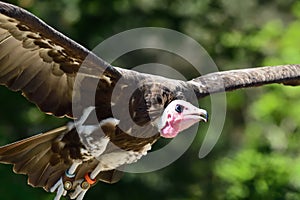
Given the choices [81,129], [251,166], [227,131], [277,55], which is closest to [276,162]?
[251,166]

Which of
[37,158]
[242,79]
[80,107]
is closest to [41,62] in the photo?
[80,107]

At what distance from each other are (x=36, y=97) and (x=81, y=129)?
0.41 m

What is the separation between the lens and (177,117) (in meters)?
7.74

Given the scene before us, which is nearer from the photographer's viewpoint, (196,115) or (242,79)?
(196,115)

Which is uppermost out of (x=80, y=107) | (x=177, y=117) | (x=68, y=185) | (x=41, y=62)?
(x=41, y=62)

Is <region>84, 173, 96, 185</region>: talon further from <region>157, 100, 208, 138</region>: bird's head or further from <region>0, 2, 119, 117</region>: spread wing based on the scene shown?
<region>157, 100, 208, 138</region>: bird's head

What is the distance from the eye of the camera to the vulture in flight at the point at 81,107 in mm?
7664

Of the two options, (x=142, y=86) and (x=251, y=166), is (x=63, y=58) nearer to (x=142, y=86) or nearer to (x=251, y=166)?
(x=142, y=86)

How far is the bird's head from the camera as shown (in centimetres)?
773

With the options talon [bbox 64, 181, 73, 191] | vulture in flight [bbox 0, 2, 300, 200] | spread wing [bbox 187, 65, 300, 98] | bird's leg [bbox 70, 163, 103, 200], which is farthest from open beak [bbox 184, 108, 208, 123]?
talon [bbox 64, 181, 73, 191]

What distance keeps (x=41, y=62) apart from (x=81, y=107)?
46 centimetres

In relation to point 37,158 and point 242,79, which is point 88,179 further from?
point 242,79

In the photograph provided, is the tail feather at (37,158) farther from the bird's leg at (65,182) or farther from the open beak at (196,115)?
the open beak at (196,115)

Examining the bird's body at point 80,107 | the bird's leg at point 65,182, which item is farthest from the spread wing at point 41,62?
the bird's leg at point 65,182
